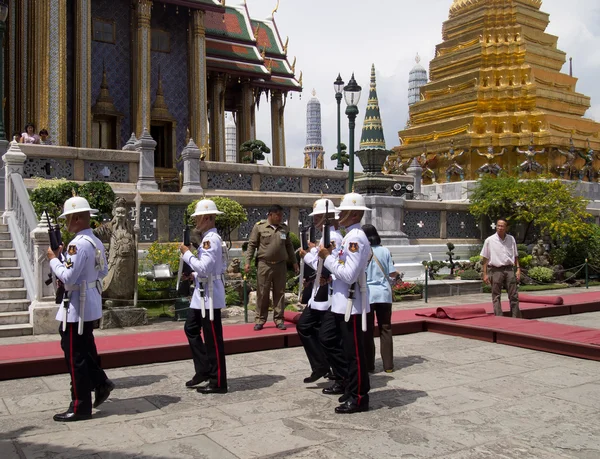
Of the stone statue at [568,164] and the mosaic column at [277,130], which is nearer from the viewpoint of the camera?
the stone statue at [568,164]

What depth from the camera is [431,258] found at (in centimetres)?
1961

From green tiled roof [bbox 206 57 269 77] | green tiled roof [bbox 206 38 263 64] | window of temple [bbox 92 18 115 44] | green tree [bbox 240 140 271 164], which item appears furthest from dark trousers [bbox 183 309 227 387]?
green tiled roof [bbox 206 38 263 64]

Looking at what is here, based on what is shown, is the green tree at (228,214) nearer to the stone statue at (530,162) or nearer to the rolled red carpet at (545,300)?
the rolled red carpet at (545,300)

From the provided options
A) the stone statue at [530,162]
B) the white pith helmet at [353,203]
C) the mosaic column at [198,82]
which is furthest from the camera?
the mosaic column at [198,82]

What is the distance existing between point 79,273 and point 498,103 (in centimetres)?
2607

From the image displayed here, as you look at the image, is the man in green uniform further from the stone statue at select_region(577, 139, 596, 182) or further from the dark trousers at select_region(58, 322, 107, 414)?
the stone statue at select_region(577, 139, 596, 182)

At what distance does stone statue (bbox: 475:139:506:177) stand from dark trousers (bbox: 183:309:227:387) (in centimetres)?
2217

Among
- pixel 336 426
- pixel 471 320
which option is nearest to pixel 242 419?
pixel 336 426

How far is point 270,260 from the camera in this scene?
1038 centimetres

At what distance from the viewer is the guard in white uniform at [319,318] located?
6.67m

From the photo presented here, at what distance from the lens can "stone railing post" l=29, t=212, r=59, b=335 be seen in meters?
10.3

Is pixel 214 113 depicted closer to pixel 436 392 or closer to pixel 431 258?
pixel 431 258

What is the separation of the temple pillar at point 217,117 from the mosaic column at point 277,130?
371cm

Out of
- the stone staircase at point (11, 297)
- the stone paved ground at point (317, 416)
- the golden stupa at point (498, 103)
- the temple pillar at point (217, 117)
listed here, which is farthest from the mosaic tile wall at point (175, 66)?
the stone paved ground at point (317, 416)
